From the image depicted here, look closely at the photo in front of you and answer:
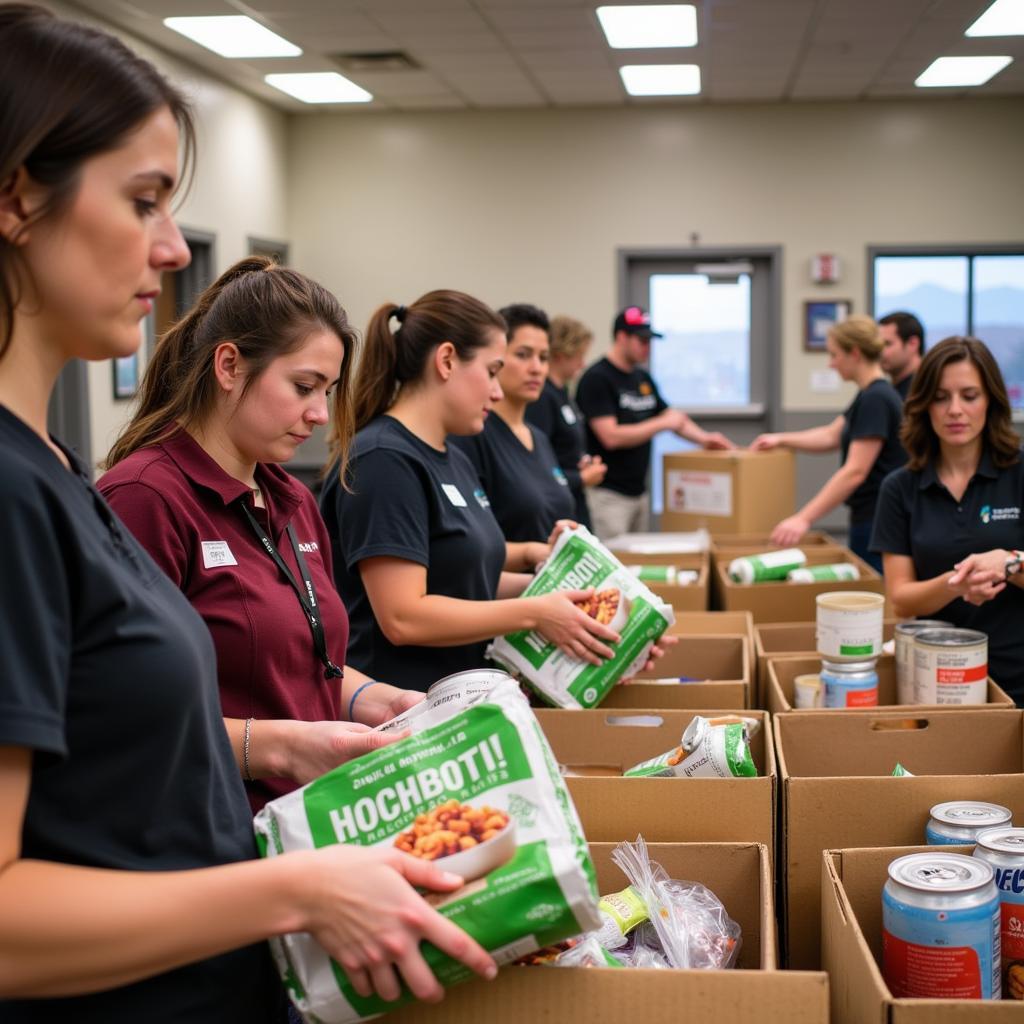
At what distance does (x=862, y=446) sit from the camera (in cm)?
407

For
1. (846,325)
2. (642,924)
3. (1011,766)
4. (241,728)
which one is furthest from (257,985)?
(846,325)

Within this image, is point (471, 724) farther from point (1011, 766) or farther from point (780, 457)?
point (780, 457)

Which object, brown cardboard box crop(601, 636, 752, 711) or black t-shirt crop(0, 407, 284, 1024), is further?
brown cardboard box crop(601, 636, 752, 711)

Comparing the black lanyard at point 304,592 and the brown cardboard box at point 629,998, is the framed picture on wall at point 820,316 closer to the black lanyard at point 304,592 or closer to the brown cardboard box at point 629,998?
the black lanyard at point 304,592

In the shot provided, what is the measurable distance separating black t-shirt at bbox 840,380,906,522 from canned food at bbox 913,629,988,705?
6.95 ft

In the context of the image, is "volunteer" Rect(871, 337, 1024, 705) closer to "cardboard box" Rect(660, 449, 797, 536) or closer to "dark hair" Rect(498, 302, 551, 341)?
"dark hair" Rect(498, 302, 551, 341)

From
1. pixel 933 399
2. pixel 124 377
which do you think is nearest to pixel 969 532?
pixel 933 399

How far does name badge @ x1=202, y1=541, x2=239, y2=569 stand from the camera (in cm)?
131

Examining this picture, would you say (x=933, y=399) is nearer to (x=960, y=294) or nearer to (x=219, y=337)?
(x=219, y=337)

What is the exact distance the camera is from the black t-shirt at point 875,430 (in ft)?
13.3

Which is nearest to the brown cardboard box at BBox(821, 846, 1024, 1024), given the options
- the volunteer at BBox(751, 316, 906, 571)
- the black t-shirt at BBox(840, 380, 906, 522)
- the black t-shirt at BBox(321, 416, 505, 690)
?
the black t-shirt at BBox(321, 416, 505, 690)

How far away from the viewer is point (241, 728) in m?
1.24

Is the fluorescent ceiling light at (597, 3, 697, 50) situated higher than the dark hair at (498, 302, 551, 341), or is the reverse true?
the fluorescent ceiling light at (597, 3, 697, 50)

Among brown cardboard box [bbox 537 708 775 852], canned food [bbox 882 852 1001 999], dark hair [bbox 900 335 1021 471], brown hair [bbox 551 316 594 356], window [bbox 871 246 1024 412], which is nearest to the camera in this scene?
canned food [bbox 882 852 1001 999]
